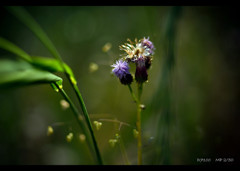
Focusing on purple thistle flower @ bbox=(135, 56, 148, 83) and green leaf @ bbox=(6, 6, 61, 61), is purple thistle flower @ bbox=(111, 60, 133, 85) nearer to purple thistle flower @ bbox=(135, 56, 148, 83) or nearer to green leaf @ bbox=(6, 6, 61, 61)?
purple thistle flower @ bbox=(135, 56, 148, 83)

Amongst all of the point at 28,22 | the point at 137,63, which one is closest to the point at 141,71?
the point at 137,63

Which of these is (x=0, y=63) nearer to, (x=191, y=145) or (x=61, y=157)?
(x=191, y=145)

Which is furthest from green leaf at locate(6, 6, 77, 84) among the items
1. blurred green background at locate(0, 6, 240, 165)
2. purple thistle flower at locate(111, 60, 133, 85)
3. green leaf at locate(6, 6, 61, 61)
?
blurred green background at locate(0, 6, 240, 165)

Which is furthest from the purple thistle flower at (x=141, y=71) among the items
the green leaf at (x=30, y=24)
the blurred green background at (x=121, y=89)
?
the blurred green background at (x=121, y=89)

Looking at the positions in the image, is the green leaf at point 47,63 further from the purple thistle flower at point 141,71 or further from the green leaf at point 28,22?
the purple thistle flower at point 141,71

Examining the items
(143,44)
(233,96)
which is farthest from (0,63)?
(233,96)
